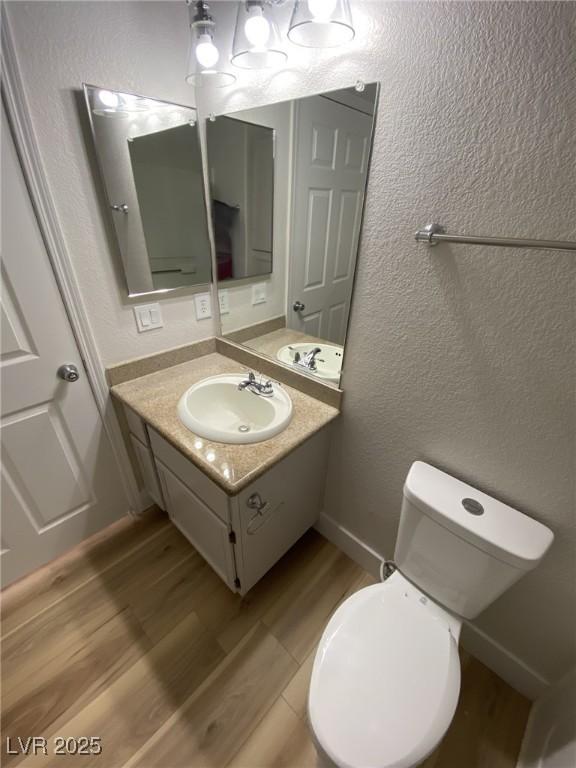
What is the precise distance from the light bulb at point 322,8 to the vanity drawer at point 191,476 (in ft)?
4.11

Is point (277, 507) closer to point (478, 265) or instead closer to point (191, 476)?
point (191, 476)

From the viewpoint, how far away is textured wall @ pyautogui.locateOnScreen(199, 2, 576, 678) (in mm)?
621

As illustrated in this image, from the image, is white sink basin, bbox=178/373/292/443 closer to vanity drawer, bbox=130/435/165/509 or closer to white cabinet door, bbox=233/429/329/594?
white cabinet door, bbox=233/429/329/594

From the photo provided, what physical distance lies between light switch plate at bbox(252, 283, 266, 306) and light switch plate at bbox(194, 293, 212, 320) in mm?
245

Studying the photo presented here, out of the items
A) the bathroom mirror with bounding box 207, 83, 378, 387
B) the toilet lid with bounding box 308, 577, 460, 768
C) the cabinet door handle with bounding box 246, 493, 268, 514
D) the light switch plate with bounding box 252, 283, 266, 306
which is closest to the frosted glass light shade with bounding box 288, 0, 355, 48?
the bathroom mirror with bounding box 207, 83, 378, 387

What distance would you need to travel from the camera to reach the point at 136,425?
1.33 meters

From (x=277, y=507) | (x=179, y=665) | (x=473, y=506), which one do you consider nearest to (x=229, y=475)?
(x=277, y=507)

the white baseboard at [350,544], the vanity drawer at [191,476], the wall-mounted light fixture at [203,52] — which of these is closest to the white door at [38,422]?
the vanity drawer at [191,476]

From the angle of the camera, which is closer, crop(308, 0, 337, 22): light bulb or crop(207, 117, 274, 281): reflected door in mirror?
crop(308, 0, 337, 22): light bulb

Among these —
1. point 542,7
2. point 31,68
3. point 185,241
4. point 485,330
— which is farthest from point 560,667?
point 31,68

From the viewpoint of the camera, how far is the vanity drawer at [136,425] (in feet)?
4.18

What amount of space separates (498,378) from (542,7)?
→ 2.39ft

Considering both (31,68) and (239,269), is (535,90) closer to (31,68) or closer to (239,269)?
(239,269)

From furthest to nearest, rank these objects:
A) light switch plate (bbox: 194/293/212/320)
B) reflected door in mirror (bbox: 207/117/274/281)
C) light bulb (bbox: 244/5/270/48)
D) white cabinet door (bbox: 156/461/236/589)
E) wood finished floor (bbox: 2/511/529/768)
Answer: light switch plate (bbox: 194/293/212/320), reflected door in mirror (bbox: 207/117/274/281), white cabinet door (bbox: 156/461/236/589), wood finished floor (bbox: 2/511/529/768), light bulb (bbox: 244/5/270/48)
